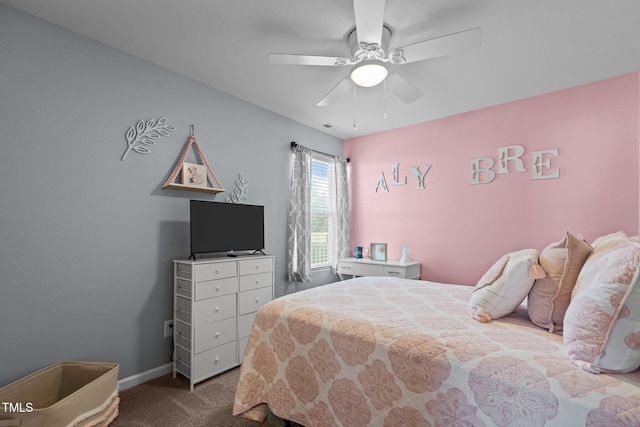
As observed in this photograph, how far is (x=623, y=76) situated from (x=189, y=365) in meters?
4.56

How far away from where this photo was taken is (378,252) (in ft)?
13.7

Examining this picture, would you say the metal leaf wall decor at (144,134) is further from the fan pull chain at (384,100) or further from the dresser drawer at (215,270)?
the fan pull chain at (384,100)

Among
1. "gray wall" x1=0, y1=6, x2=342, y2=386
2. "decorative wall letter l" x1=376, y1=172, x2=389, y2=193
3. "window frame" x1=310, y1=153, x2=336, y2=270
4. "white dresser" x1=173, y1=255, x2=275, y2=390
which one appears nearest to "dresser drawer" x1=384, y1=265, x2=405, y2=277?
"window frame" x1=310, y1=153, x2=336, y2=270

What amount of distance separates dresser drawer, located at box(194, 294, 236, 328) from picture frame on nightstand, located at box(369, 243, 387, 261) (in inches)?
84.2

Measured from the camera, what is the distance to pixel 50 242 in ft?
6.84

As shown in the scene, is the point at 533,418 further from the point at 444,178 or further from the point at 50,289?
the point at 444,178

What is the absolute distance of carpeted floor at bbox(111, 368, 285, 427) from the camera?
1979 millimetres

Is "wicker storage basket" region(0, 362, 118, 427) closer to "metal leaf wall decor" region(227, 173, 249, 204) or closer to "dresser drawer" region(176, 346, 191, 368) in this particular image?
"dresser drawer" region(176, 346, 191, 368)

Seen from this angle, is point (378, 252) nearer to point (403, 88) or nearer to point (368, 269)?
point (368, 269)

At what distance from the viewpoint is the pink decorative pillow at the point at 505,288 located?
163 cm

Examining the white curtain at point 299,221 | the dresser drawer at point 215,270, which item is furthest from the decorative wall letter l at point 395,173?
the dresser drawer at point 215,270

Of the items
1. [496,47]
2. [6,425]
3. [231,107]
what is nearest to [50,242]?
[6,425]

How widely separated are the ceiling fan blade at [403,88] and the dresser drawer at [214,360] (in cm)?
261

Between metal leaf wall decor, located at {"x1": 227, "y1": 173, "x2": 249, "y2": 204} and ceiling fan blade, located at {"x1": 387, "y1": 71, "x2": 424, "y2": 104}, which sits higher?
ceiling fan blade, located at {"x1": 387, "y1": 71, "x2": 424, "y2": 104}
